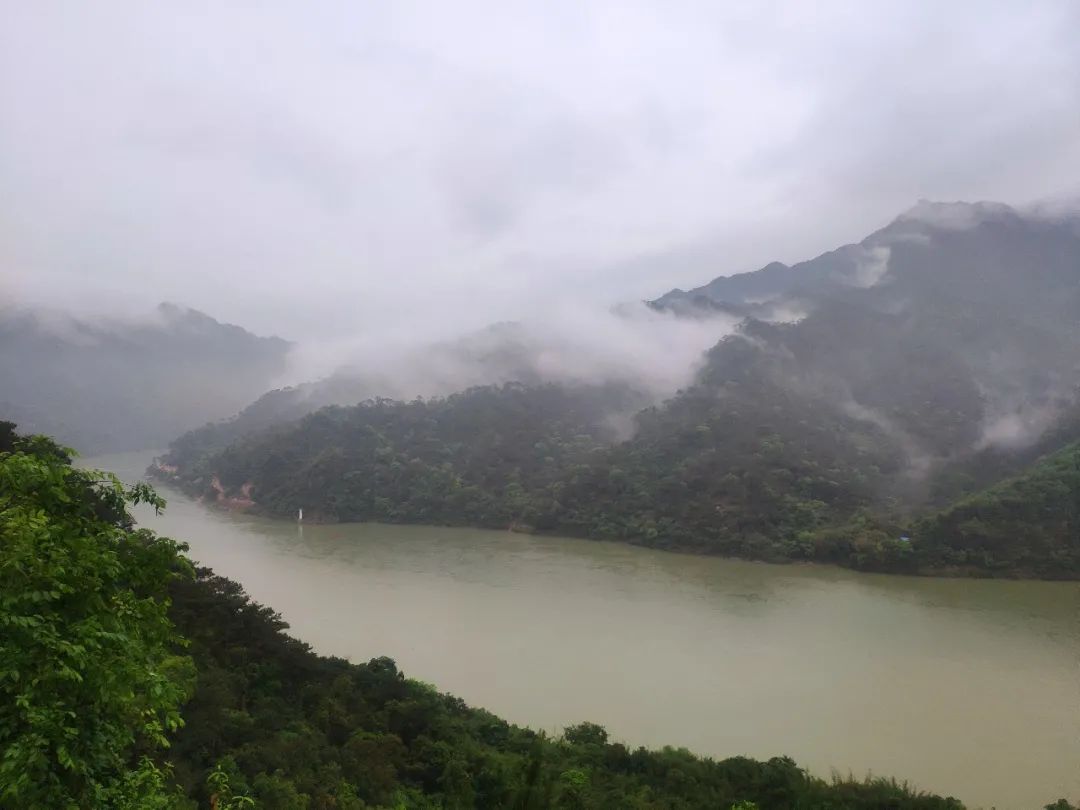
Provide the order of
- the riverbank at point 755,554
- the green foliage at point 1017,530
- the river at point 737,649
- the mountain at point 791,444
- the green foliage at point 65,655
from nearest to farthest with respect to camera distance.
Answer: the green foliage at point 65,655 → the river at point 737,649 → the green foliage at point 1017,530 → the riverbank at point 755,554 → the mountain at point 791,444

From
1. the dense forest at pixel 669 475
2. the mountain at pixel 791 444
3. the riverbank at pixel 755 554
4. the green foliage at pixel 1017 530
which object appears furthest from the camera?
the mountain at pixel 791 444

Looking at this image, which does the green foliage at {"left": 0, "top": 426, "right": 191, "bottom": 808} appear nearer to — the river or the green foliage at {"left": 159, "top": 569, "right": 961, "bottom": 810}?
the green foliage at {"left": 159, "top": 569, "right": 961, "bottom": 810}

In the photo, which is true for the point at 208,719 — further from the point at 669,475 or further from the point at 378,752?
the point at 669,475

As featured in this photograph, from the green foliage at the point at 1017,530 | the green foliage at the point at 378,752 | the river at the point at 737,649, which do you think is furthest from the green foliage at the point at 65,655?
the green foliage at the point at 1017,530

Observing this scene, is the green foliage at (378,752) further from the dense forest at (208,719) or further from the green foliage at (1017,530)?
the green foliage at (1017,530)

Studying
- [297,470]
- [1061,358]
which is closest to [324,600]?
[297,470]

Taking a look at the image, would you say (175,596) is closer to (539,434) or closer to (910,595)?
(910,595)

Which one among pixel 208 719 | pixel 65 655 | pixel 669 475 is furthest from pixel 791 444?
pixel 65 655
